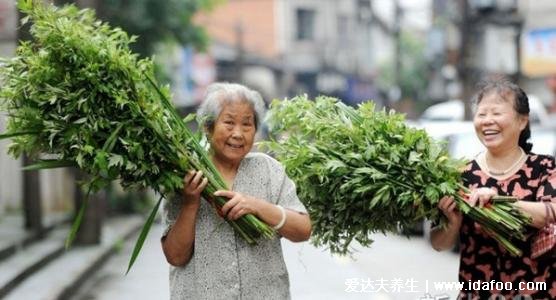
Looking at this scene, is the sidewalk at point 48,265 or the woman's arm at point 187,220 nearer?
the woman's arm at point 187,220

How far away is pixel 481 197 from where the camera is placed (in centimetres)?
339

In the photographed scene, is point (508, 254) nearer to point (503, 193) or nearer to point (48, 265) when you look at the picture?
point (503, 193)

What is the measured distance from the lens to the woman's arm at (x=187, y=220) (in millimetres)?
3232

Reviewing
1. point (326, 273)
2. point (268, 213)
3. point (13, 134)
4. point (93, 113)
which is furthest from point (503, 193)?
point (326, 273)

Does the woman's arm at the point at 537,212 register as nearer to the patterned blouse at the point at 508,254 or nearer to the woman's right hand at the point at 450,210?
the patterned blouse at the point at 508,254

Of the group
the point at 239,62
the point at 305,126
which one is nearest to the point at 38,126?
the point at 305,126

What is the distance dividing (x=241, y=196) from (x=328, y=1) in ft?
158

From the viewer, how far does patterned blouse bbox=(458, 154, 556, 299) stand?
335 centimetres

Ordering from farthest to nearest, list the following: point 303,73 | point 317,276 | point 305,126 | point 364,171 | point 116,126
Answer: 1. point 303,73
2. point 317,276
3. point 305,126
4. point 364,171
5. point 116,126

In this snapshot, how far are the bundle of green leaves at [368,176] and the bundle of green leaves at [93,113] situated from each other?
→ 17.7 inches

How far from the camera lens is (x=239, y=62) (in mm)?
38031

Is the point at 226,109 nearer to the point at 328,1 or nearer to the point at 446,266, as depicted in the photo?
the point at 446,266

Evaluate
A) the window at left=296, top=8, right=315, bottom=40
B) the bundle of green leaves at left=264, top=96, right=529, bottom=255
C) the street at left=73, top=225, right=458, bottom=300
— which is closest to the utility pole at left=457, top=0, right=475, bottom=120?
the street at left=73, top=225, right=458, bottom=300

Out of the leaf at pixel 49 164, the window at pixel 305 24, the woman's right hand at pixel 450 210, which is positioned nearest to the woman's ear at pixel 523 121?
the woman's right hand at pixel 450 210
